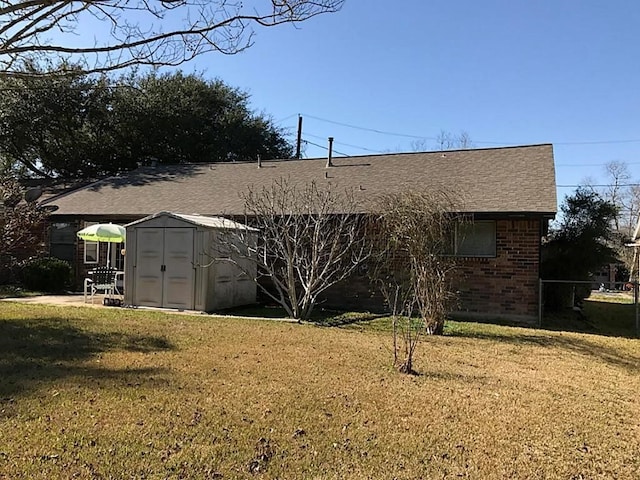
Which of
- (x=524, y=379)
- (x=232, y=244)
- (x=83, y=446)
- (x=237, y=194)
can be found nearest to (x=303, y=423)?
(x=83, y=446)

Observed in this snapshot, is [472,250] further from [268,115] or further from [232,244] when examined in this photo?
[268,115]

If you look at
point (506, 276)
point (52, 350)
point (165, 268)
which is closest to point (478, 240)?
point (506, 276)

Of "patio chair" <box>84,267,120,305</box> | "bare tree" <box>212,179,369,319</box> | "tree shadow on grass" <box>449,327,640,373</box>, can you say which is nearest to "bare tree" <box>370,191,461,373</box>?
"tree shadow on grass" <box>449,327,640,373</box>

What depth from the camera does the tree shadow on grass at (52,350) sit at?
559cm

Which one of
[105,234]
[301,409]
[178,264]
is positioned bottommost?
[301,409]

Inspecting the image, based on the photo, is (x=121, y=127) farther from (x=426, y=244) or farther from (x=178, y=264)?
(x=426, y=244)

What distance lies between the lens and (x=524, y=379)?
6.32 metres

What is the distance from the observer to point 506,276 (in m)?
11.9

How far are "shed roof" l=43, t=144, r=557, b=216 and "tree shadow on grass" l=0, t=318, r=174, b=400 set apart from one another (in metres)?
6.09

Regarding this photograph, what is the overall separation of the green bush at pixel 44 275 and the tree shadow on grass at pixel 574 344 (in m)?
11.8

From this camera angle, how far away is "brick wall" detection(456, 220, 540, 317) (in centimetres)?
1173

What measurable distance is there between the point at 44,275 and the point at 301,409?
13.0 meters

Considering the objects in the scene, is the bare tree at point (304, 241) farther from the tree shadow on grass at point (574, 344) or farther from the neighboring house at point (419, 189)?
the tree shadow on grass at point (574, 344)

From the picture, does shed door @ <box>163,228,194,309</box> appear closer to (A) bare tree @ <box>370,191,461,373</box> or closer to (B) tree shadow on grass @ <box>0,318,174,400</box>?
(B) tree shadow on grass @ <box>0,318,174,400</box>
